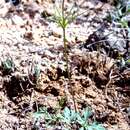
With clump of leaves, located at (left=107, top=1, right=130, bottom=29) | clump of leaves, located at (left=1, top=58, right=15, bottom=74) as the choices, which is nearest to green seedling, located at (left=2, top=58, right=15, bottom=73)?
clump of leaves, located at (left=1, top=58, right=15, bottom=74)

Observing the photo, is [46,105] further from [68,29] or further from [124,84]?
[68,29]

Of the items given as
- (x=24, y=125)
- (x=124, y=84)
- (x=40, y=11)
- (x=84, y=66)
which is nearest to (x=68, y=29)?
(x=40, y=11)

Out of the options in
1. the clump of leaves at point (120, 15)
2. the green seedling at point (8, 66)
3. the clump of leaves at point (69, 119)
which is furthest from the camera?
the clump of leaves at point (120, 15)

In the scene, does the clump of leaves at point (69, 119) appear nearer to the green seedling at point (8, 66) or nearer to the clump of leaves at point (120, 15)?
the green seedling at point (8, 66)

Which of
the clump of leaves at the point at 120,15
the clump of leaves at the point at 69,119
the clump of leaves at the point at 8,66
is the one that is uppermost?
the clump of leaves at the point at 120,15

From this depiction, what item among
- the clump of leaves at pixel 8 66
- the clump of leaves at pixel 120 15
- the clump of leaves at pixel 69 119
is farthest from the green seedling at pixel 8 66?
the clump of leaves at pixel 120 15

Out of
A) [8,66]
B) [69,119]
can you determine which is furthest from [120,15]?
[69,119]

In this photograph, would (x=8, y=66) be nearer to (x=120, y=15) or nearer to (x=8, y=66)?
(x=8, y=66)

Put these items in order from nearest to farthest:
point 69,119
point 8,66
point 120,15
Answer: point 69,119 → point 8,66 → point 120,15

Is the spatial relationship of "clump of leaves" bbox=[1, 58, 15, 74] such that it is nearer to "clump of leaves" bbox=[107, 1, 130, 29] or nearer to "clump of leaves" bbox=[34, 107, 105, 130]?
"clump of leaves" bbox=[34, 107, 105, 130]
